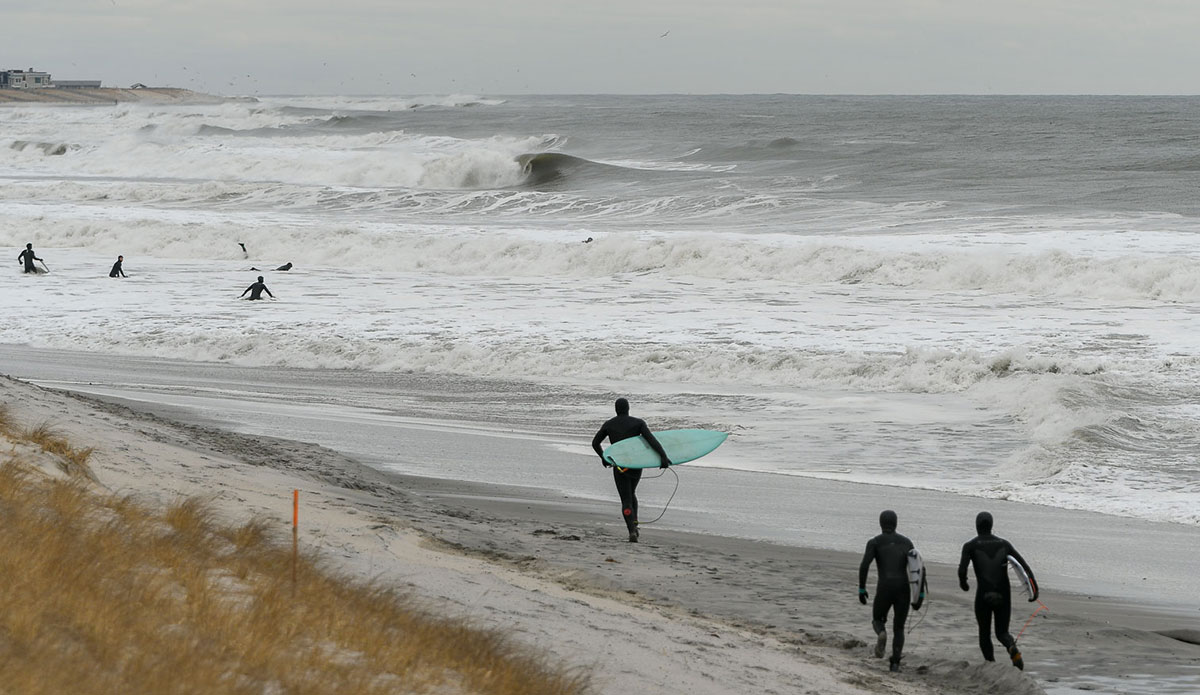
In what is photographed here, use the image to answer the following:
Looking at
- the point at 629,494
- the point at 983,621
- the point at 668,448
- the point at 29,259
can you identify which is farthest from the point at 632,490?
the point at 29,259

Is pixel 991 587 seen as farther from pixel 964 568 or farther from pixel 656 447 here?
pixel 656 447

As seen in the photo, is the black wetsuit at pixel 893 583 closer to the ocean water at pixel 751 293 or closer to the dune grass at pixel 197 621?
the dune grass at pixel 197 621

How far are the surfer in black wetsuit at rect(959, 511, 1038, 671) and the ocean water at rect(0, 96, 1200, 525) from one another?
172 inches

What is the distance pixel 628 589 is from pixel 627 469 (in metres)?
1.92

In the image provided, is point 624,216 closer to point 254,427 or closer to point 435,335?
point 435,335

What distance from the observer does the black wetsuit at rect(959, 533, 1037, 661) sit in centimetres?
771

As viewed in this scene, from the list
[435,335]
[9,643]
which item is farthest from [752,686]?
[435,335]

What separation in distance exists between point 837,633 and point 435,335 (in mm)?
14226

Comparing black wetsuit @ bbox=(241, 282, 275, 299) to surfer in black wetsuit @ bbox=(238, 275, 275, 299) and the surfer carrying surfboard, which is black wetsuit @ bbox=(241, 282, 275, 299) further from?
the surfer carrying surfboard

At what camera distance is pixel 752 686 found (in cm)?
665

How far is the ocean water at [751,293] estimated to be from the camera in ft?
48.5

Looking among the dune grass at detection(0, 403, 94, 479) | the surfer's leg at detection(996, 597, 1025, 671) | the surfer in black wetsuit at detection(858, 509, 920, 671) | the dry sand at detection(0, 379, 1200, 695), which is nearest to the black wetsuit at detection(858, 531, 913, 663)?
the surfer in black wetsuit at detection(858, 509, 920, 671)

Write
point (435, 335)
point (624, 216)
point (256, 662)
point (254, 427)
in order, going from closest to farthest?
point (256, 662), point (254, 427), point (435, 335), point (624, 216)

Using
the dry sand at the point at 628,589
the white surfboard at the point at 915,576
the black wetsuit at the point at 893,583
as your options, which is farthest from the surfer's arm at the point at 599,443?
the white surfboard at the point at 915,576
